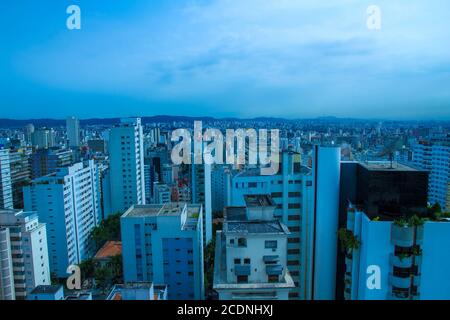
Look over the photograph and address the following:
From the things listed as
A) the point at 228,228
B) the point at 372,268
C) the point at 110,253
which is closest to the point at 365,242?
the point at 372,268

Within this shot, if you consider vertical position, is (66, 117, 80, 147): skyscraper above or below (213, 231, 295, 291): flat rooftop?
above

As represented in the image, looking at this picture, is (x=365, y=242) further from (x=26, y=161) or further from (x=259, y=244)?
(x=26, y=161)

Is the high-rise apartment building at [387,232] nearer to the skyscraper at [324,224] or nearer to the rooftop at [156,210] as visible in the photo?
the skyscraper at [324,224]

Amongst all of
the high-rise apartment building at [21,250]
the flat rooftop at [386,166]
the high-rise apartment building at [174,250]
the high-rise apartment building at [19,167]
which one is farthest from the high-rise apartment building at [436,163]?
the high-rise apartment building at [19,167]

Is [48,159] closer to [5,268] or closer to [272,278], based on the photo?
[5,268]

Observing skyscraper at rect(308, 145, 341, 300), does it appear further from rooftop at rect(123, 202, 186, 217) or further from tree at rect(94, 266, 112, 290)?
tree at rect(94, 266, 112, 290)

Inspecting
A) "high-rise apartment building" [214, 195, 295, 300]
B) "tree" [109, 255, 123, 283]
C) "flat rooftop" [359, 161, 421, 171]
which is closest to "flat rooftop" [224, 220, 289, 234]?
"high-rise apartment building" [214, 195, 295, 300]
